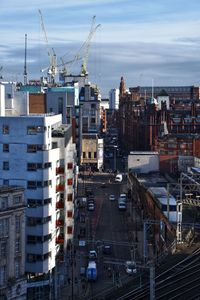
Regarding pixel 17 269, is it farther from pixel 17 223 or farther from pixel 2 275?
pixel 17 223

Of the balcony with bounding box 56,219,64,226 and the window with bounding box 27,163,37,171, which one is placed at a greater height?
the window with bounding box 27,163,37,171

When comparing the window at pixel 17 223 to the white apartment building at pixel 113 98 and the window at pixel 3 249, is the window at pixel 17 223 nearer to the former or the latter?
the window at pixel 3 249

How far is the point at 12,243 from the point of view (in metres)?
21.8

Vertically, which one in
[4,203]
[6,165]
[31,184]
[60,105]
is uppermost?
[60,105]

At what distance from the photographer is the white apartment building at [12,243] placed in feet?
70.3

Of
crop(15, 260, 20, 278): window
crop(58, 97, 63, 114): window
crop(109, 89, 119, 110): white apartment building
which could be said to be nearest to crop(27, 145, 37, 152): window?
crop(15, 260, 20, 278): window

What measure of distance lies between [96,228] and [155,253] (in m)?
7.18

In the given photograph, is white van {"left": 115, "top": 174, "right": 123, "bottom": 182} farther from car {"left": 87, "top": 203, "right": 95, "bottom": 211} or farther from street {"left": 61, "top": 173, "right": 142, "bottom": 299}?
car {"left": 87, "top": 203, "right": 95, "bottom": 211}

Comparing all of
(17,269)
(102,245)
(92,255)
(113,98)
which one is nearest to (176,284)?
(17,269)

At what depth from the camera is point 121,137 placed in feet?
313

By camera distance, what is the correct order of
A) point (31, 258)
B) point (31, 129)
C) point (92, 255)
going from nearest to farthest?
point (31, 258) → point (31, 129) → point (92, 255)

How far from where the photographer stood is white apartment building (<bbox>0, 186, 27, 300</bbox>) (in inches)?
844

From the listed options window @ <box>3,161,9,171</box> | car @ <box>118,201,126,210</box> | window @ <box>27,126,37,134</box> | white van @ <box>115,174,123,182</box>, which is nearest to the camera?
window @ <box>27,126,37,134</box>

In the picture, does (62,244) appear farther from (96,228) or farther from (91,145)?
(91,145)
